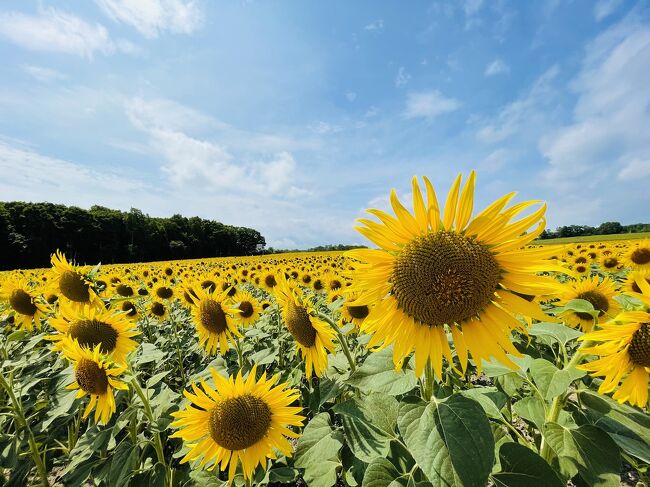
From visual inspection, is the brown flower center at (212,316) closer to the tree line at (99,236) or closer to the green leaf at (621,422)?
the green leaf at (621,422)

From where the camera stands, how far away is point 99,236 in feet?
218

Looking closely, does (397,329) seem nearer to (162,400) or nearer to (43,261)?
(162,400)

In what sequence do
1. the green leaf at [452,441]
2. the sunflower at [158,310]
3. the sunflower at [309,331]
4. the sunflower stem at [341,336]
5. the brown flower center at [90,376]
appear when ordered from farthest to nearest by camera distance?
the sunflower at [158,310], the sunflower at [309,331], the brown flower center at [90,376], the sunflower stem at [341,336], the green leaf at [452,441]

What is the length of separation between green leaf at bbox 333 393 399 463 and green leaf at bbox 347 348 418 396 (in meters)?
0.28

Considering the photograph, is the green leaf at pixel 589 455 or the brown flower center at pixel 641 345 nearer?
the green leaf at pixel 589 455

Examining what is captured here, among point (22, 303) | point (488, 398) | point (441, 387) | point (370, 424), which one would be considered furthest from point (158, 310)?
point (488, 398)

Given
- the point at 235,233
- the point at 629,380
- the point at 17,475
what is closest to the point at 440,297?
the point at 629,380

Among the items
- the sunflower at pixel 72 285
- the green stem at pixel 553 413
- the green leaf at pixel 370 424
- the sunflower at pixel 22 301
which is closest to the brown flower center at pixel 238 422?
the green leaf at pixel 370 424

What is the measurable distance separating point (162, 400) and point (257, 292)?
8901 millimetres

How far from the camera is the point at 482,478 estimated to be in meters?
1.24

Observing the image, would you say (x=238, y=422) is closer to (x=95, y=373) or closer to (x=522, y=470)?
(x=95, y=373)

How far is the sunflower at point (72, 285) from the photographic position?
443 cm

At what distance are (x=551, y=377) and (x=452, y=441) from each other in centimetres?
95

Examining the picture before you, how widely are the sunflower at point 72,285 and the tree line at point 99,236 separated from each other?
6033cm
